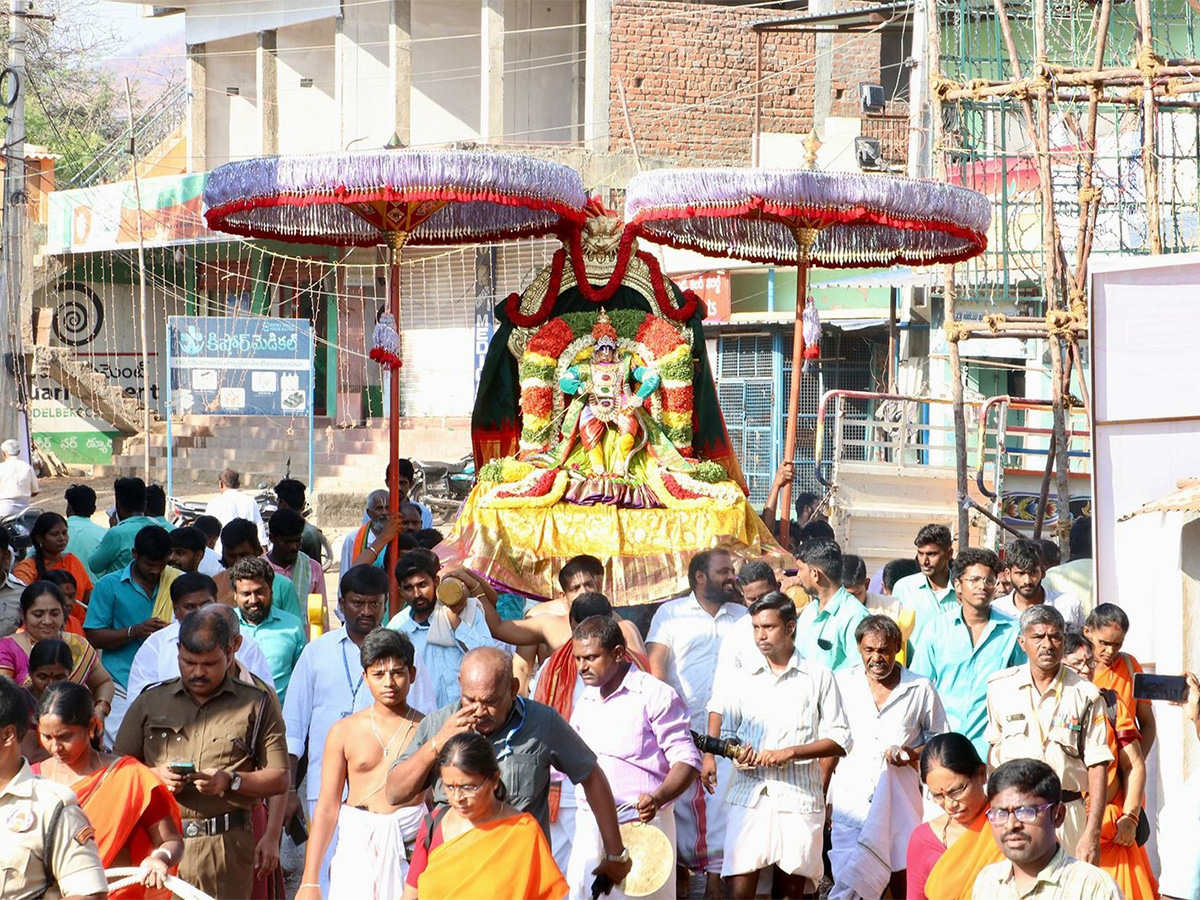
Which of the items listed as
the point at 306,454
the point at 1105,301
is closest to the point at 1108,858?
the point at 1105,301

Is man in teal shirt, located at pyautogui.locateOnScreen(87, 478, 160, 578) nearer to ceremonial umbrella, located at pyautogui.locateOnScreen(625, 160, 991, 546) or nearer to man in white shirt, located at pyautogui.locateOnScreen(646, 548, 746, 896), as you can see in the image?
man in white shirt, located at pyautogui.locateOnScreen(646, 548, 746, 896)

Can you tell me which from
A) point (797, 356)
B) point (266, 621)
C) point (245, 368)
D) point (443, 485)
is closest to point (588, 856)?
point (266, 621)

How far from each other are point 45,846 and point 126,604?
3324mm

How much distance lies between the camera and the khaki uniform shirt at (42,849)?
4.12m

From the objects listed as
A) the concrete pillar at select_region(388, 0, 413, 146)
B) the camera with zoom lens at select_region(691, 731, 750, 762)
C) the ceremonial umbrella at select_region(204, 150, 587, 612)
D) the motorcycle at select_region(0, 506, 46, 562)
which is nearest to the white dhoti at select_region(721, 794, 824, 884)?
the camera with zoom lens at select_region(691, 731, 750, 762)

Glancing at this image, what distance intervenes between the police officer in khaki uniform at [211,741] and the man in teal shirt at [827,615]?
8.87ft

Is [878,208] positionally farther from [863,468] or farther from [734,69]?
[734,69]

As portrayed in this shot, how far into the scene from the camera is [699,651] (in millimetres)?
7238

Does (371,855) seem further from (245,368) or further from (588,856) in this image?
(245,368)

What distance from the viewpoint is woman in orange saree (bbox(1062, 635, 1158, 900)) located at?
5.67 m

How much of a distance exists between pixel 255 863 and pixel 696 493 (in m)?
5.19

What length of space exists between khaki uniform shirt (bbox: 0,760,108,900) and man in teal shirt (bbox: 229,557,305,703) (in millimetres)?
2464

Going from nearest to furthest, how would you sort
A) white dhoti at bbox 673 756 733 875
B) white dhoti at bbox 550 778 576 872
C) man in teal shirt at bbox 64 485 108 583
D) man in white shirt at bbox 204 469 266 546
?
white dhoti at bbox 550 778 576 872, white dhoti at bbox 673 756 733 875, man in teal shirt at bbox 64 485 108 583, man in white shirt at bbox 204 469 266 546

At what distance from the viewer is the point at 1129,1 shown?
1437 cm
